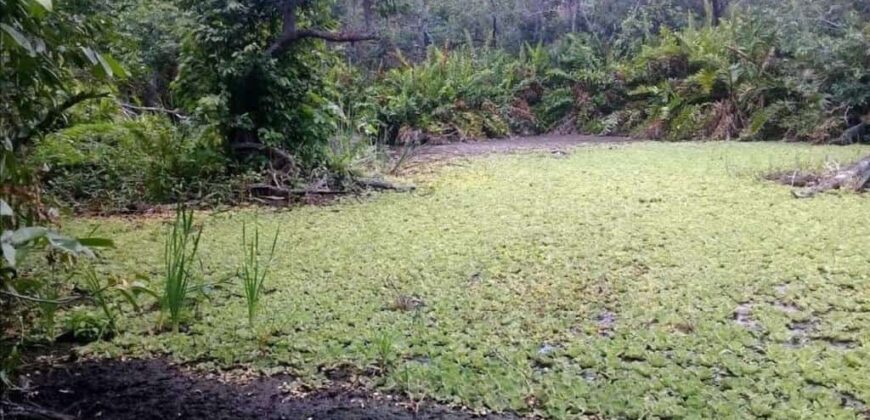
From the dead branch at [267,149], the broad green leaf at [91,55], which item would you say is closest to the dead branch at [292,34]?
the dead branch at [267,149]

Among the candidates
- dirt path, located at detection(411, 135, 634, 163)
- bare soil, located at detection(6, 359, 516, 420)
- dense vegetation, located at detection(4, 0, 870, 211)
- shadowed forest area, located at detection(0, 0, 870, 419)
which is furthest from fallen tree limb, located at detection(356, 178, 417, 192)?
bare soil, located at detection(6, 359, 516, 420)

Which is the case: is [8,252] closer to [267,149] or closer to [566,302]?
[566,302]

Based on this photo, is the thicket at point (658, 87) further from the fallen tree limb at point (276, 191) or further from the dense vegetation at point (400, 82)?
the fallen tree limb at point (276, 191)

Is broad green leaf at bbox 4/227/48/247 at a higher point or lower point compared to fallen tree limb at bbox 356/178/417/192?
higher

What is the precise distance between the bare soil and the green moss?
3.3 inches

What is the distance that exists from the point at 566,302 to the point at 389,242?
1077 mm

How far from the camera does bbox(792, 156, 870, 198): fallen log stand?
392 cm

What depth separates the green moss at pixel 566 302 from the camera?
1763 millimetres

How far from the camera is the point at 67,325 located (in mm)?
2158

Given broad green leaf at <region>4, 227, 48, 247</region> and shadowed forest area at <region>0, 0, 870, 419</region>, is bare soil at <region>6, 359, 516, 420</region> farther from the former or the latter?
broad green leaf at <region>4, 227, 48, 247</region>

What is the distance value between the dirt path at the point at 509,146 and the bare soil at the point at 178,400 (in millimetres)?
4519

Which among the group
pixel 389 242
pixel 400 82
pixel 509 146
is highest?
pixel 400 82

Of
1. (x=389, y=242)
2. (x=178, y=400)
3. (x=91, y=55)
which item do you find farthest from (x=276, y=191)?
(x=91, y=55)

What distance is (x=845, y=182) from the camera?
4012 mm
